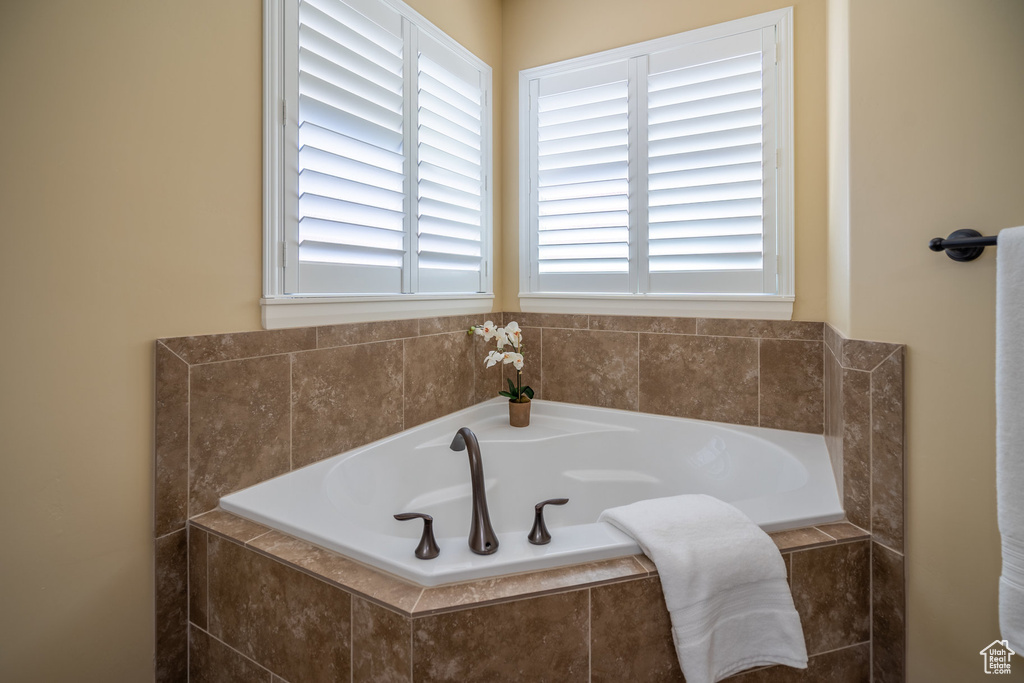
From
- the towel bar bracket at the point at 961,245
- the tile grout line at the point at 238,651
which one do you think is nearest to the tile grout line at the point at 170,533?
the tile grout line at the point at 238,651

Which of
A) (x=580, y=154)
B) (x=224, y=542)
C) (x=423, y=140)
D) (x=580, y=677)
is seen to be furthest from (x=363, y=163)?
(x=580, y=677)

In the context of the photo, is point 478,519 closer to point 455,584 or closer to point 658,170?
point 455,584

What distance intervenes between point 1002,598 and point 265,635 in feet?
4.98

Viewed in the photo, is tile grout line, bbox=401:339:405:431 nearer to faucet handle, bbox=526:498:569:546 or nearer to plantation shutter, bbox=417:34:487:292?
plantation shutter, bbox=417:34:487:292

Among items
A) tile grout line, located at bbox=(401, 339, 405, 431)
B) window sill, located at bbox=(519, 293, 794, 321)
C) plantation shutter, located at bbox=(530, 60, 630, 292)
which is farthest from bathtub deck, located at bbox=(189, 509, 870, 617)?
plantation shutter, located at bbox=(530, 60, 630, 292)

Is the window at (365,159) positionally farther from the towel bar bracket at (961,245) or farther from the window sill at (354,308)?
the towel bar bracket at (961,245)

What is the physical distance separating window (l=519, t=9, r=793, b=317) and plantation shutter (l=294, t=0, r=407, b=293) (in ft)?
2.69

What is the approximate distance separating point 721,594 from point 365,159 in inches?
65.6

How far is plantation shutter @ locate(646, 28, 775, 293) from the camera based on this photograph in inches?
80.4

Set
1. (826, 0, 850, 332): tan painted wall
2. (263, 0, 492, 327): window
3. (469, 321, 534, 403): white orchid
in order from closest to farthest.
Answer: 1. (826, 0, 850, 332): tan painted wall
2. (263, 0, 492, 327): window
3. (469, 321, 534, 403): white orchid

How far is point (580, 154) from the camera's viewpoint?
2.42 m

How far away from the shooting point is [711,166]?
83.1 inches

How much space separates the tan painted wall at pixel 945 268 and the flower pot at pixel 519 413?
1377 millimetres

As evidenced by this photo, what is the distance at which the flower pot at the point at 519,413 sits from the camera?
2.34 m
